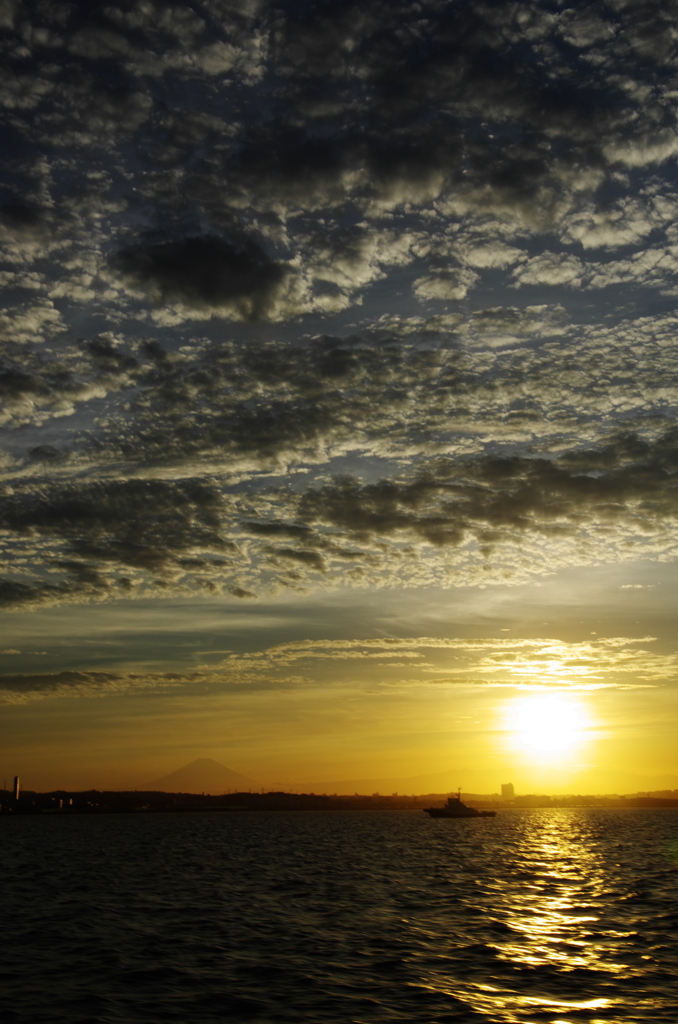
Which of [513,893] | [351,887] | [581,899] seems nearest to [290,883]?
[351,887]

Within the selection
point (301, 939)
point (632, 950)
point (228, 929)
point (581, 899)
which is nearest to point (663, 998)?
point (632, 950)

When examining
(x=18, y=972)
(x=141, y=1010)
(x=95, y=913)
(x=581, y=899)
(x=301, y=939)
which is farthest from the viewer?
(x=581, y=899)

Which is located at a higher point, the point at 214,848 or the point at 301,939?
the point at 301,939

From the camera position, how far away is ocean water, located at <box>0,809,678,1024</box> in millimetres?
27781

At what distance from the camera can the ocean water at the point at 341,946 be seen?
27781mm

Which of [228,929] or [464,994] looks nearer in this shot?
[464,994]

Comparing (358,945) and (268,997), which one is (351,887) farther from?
(268,997)

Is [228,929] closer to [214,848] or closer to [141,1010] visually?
[141,1010]

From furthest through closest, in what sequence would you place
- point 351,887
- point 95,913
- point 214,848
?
point 214,848 < point 351,887 < point 95,913

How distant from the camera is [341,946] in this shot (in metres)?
38.2

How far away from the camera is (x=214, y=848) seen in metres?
120

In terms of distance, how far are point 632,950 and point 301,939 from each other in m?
15.7

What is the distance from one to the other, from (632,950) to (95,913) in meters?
32.1

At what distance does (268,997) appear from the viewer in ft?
95.4
